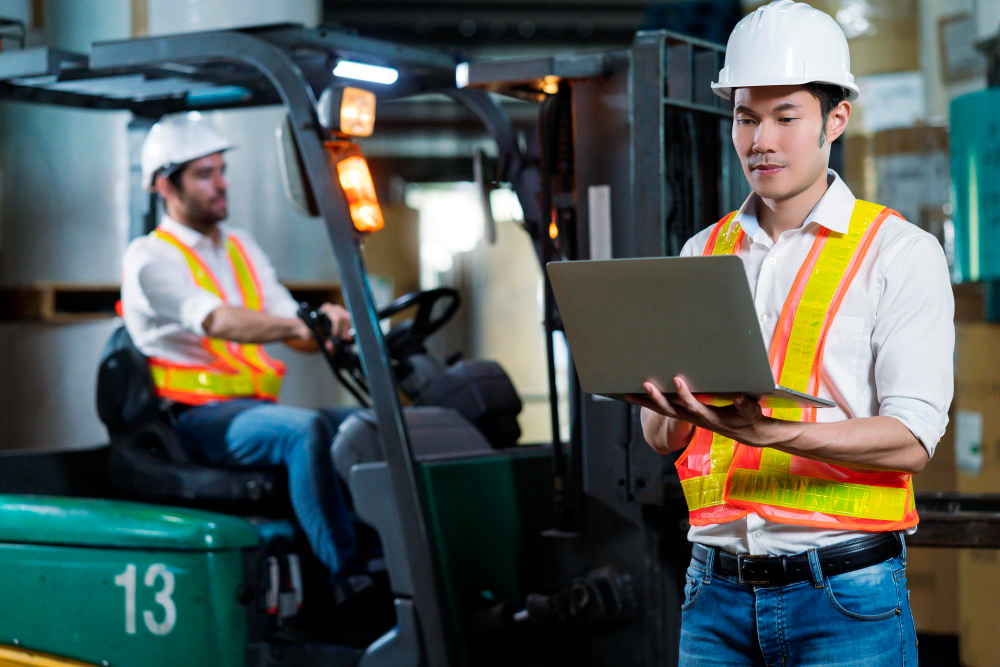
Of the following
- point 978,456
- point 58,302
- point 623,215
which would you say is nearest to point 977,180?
point 978,456

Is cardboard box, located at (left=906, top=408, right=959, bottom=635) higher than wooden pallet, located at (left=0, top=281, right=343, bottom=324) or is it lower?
lower

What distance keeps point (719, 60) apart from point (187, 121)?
5.93 ft

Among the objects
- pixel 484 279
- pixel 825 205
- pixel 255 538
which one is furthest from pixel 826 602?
pixel 484 279

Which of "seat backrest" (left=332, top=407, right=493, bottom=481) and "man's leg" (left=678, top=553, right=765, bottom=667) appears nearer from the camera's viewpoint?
"man's leg" (left=678, top=553, right=765, bottom=667)

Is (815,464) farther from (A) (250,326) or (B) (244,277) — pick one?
(B) (244,277)

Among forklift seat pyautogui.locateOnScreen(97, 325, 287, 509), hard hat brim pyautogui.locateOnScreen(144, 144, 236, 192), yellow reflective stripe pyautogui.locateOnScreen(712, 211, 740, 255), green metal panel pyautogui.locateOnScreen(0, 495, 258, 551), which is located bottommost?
green metal panel pyautogui.locateOnScreen(0, 495, 258, 551)

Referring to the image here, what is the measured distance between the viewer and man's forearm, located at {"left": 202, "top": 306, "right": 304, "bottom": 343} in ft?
11.3

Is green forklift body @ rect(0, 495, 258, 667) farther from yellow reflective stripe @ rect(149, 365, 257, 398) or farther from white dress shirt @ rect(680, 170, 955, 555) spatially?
white dress shirt @ rect(680, 170, 955, 555)

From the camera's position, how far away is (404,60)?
135 inches

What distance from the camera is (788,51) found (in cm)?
163

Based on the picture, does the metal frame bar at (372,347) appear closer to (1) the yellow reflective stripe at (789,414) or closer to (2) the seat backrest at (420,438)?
(2) the seat backrest at (420,438)

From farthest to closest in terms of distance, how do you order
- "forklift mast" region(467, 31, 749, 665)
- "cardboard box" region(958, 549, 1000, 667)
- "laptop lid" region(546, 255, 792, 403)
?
"cardboard box" region(958, 549, 1000, 667) → "forklift mast" region(467, 31, 749, 665) → "laptop lid" region(546, 255, 792, 403)

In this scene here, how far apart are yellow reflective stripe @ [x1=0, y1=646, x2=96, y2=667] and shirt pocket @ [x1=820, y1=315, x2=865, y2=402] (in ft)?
7.54

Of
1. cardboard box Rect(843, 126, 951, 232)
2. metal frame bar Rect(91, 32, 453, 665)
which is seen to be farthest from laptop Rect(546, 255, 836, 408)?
cardboard box Rect(843, 126, 951, 232)
